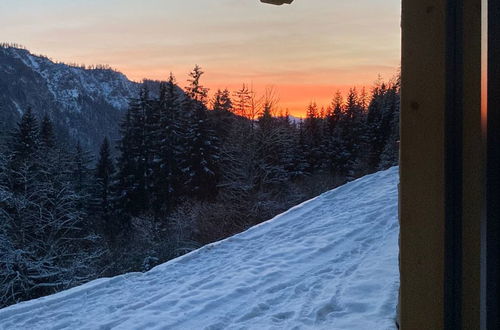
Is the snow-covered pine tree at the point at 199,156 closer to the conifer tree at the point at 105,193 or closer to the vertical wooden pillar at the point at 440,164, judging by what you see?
the conifer tree at the point at 105,193

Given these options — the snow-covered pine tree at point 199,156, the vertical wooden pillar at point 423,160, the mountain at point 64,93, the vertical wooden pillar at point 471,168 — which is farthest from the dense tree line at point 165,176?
the mountain at point 64,93

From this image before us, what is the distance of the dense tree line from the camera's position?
18.3m

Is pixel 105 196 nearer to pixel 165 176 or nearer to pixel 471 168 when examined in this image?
pixel 165 176

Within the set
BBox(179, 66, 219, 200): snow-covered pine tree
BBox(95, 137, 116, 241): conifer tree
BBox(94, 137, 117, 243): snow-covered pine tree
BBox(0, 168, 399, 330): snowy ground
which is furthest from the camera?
BBox(95, 137, 116, 241): conifer tree

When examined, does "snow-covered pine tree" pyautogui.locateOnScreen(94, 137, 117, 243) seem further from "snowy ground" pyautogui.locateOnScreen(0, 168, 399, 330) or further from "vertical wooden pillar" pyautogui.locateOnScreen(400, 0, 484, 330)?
"vertical wooden pillar" pyautogui.locateOnScreen(400, 0, 484, 330)

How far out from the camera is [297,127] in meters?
45.0

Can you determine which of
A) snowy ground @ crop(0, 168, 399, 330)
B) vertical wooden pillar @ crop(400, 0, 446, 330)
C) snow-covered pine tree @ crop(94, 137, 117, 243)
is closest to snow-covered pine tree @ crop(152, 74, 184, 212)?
snow-covered pine tree @ crop(94, 137, 117, 243)

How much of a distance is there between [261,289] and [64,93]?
591 feet

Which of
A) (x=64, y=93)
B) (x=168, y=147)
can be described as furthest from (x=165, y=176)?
(x=64, y=93)

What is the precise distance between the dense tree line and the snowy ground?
923 centimetres

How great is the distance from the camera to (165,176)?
1291 inches

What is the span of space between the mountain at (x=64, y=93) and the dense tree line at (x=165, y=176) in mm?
100448

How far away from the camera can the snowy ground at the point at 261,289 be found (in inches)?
151

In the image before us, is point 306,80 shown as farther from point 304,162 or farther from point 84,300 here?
point 84,300
